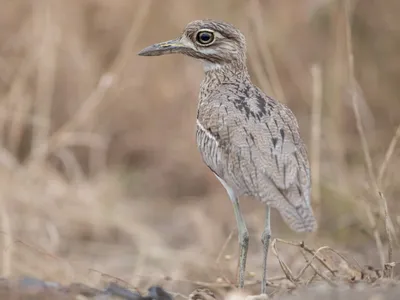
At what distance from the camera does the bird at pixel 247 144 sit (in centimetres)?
374

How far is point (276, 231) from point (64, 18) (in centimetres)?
276

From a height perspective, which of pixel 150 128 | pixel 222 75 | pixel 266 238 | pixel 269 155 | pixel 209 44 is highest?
pixel 150 128

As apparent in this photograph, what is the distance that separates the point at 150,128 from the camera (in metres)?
8.13

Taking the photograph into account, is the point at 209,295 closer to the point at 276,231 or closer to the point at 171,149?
the point at 276,231

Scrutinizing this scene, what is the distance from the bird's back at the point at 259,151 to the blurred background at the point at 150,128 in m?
1.39

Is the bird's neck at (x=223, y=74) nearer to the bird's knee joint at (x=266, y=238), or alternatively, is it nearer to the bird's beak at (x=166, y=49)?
the bird's beak at (x=166, y=49)

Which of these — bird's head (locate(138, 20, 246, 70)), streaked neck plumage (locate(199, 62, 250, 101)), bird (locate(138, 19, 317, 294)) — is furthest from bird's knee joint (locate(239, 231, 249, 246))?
bird's head (locate(138, 20, 246, 70))

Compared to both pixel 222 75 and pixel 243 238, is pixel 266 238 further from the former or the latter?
pixel 222 75

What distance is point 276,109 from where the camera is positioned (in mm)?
4105

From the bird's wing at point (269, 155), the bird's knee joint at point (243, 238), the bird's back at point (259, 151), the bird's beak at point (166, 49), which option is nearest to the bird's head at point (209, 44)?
the bird's beak at point (166, 49)

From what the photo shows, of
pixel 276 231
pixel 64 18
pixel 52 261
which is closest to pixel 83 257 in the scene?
pixel 52 261

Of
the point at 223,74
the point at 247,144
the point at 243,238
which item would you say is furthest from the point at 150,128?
the point at 247,144

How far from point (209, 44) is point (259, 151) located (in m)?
0.86

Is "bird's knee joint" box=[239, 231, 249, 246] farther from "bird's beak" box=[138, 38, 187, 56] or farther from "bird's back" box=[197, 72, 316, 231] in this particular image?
"bird's beak" box=[138, 38, 187, 56]
